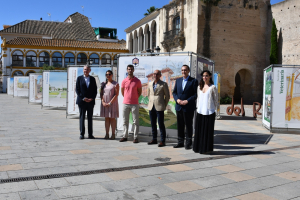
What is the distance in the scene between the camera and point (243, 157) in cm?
666

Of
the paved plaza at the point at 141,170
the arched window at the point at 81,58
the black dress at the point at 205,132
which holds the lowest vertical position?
the paved plaza at the point at 141,170

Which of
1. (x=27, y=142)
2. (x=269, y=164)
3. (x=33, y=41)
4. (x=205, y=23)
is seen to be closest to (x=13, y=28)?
(x=33, y=41)

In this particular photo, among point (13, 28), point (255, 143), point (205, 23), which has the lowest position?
point (255, 143)

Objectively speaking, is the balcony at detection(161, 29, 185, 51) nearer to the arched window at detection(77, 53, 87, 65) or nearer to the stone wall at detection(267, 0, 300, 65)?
the stone wall at detection(267, 0, 300, 65)

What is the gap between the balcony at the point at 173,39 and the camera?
99.0ft

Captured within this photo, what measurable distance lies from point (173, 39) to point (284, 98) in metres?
22.1

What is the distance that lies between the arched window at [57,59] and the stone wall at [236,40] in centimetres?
3689

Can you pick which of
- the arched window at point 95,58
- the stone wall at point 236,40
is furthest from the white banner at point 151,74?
the arched window at point 95,58

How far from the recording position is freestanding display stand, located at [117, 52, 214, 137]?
8406 millimetres

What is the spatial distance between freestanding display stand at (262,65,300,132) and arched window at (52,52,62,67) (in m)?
52.0

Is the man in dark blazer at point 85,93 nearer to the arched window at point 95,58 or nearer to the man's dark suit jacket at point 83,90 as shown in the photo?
the man's dark suit jacket at point 83,90

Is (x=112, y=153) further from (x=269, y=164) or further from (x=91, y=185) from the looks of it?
(x=269, y=164)

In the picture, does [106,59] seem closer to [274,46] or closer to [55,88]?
[274,46]

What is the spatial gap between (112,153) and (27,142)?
249 cm
